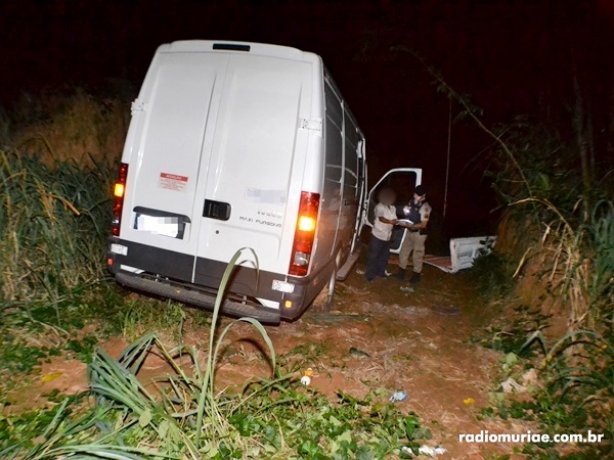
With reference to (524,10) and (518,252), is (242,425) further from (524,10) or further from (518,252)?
(524,10)

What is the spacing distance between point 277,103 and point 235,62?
565 millimetres

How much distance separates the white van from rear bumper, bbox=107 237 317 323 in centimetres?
1

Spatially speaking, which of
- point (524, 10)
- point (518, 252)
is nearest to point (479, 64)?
point (524, 10)

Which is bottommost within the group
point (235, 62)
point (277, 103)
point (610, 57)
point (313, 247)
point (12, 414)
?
point (12, 414)

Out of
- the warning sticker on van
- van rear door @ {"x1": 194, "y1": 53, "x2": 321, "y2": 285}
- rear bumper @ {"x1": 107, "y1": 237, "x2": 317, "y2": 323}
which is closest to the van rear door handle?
van rear door @ {"x1": 194, "y1": 53, "x2": 321, "y2": 285}

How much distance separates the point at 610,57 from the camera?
775 cm

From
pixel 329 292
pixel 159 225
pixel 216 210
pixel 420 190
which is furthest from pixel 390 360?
pixel 420 190

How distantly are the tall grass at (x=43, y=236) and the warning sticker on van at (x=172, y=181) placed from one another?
3.20 feet

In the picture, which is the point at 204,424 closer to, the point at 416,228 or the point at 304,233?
Answer: the point at 304,233

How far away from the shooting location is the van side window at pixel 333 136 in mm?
4164

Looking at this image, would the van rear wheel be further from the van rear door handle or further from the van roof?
the van roof

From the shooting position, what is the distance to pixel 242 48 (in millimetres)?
3938

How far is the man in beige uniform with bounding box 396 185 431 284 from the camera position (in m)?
7.20

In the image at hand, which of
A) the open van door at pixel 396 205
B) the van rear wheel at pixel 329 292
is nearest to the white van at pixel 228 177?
the van rear wheel at pixel 329 292
